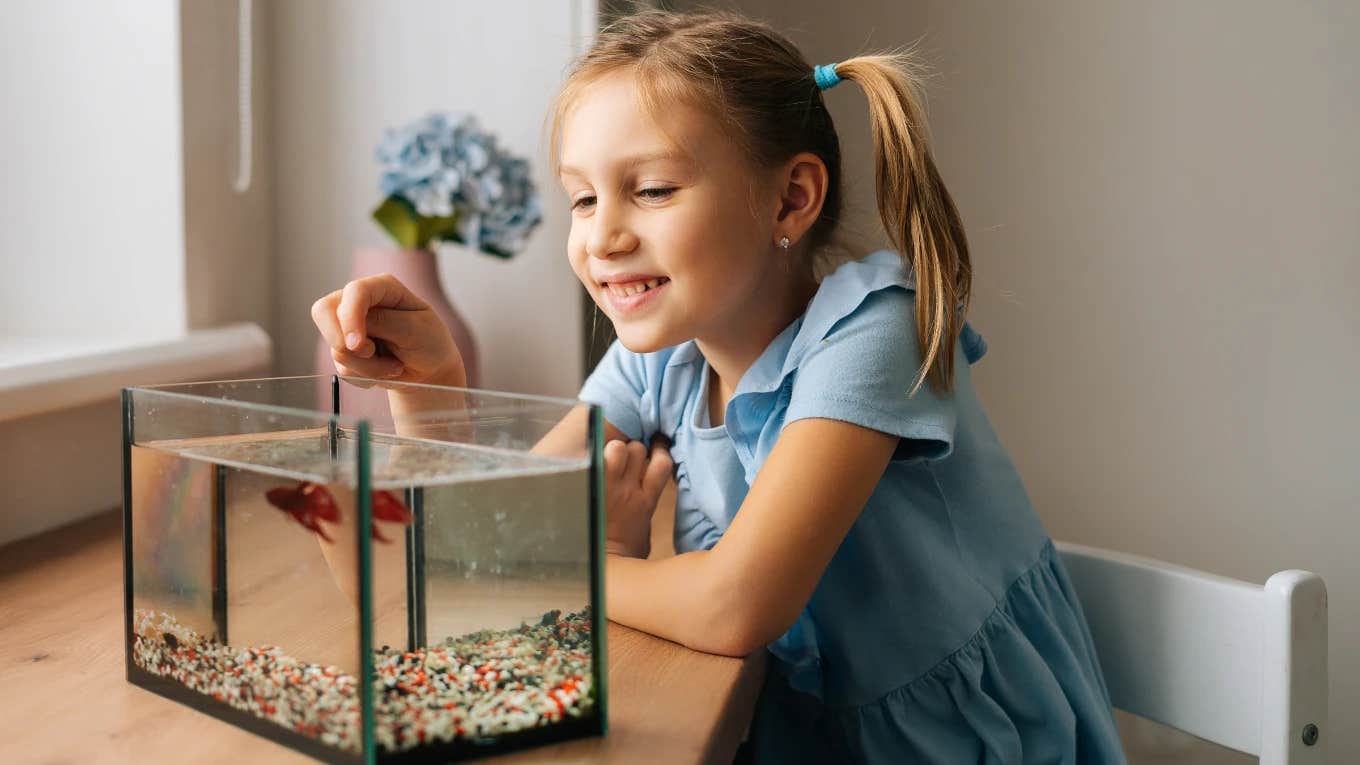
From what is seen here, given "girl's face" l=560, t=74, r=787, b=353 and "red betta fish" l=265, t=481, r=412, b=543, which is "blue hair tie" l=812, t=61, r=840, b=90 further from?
"red betta fish" l=265, t=481, r=412, b=543

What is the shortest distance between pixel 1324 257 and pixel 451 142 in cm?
125

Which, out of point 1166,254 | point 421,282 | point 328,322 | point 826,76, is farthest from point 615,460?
point 1166,254

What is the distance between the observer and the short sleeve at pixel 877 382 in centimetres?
84

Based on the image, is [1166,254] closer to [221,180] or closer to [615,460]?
[615,460]

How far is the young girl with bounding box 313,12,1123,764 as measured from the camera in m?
0.90

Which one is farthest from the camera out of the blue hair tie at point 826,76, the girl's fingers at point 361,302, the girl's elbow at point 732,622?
the blue hair tie at point 826,76

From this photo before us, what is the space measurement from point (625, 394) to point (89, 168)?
66 cm

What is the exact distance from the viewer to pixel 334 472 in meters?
0.54

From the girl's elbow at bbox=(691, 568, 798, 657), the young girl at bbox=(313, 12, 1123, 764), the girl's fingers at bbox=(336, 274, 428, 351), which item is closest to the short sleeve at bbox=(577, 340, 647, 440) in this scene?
the young girl at bbox=(313, 12, 1123, 764)

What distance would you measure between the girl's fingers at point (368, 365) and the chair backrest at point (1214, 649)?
580mm

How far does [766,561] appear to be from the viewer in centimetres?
78

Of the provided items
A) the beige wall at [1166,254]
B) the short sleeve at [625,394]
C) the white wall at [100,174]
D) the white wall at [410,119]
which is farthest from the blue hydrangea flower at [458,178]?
the beige wall at [1166,254]

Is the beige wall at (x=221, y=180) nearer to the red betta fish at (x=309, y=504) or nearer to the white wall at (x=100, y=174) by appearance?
the white wall at (x=100, y=174)

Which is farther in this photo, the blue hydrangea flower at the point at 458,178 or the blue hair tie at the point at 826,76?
the blue hydrangea flower at the point at 458,178
